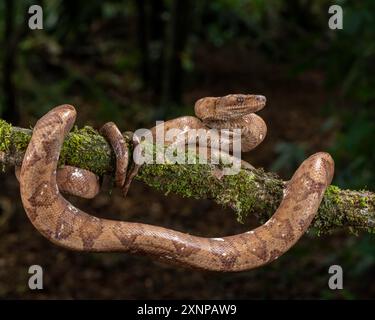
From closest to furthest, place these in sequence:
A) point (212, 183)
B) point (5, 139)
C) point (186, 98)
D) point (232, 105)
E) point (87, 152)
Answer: point (5, 139) < point (87, 152) < point (212, 183) < point (232, 105) < point (186, 98)

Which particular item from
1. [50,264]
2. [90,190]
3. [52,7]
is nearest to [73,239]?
[90,190]

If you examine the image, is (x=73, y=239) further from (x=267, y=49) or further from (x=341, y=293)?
(x=267, y=49)

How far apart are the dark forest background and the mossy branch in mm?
3282

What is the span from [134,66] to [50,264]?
7517 millimetres

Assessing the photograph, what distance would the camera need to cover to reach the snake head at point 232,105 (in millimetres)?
5082

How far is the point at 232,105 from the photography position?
5.10m

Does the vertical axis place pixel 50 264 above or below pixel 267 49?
below

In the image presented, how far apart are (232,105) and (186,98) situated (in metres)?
10.5

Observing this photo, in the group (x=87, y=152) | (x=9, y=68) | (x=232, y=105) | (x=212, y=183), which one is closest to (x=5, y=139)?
(x=87, y=152)

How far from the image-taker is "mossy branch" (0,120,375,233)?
4.20m

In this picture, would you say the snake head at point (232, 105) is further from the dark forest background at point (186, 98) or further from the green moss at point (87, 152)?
the dark forest background at point (186, 98)

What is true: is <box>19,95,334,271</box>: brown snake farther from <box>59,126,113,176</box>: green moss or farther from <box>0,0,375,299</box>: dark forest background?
<box>0,0,375,299</box>: dark forest background

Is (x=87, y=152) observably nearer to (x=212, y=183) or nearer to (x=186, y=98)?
(x=212, y=183)

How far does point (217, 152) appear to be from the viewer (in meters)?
4.75
